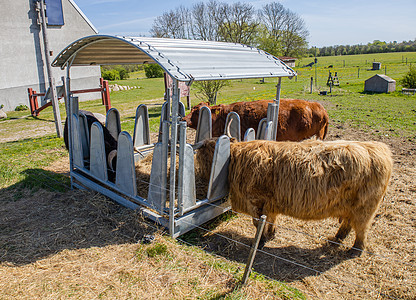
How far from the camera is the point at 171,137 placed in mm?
3432

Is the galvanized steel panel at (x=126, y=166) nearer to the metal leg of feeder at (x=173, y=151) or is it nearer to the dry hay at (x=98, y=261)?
the dry hay at (x=98, y=261)

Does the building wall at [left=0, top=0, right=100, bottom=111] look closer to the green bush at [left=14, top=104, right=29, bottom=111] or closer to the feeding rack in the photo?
the green bush at [left=14, top=104, right=29, bottom=111]

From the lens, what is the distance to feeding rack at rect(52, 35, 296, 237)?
351cm

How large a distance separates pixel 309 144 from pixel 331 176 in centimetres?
52

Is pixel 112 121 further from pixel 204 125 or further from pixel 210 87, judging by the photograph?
pixel 210 87

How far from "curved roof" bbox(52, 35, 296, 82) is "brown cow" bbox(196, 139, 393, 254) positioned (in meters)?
1.16

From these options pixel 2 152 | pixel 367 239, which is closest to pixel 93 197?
pixel 367 239

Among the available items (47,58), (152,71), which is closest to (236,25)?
(152,71)

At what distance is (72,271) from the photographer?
3.22 meters

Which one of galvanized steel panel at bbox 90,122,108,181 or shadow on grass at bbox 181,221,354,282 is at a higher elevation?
galvanized steel panel at bbox 90,122,108,181

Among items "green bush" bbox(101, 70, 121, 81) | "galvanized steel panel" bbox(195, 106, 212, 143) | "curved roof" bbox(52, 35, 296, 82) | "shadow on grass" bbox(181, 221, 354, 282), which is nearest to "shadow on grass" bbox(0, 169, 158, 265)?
"shadow on grass" bbox(181, 221, 354, 282)

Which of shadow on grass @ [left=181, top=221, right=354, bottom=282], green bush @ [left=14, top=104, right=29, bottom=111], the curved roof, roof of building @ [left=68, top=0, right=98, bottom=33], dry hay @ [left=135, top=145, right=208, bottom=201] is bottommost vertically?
shadow on grass @ [left=181, top=221, right=354, bottom=282]

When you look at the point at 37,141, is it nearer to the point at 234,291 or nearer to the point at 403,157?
the point at 234,291

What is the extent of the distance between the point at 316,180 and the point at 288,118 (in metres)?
4.37
